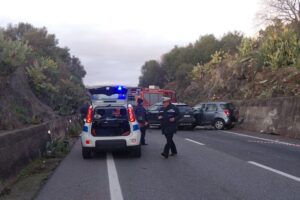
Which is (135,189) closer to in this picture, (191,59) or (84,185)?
(84,185)

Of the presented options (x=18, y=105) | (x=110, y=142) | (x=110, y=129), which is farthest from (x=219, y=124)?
(x=110, y=142)

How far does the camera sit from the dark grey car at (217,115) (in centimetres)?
2841

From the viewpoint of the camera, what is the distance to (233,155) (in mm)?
14883

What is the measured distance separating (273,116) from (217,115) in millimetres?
4113

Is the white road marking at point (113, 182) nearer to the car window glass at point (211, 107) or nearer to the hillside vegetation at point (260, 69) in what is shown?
the car window glass at point (211, 107)

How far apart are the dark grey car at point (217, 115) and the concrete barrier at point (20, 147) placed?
1308 centimetres

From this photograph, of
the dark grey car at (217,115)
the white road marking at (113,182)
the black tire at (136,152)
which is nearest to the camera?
the white road marking at (113,182)

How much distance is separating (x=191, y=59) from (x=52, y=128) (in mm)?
54774

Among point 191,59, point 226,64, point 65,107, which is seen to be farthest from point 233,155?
point 191,59

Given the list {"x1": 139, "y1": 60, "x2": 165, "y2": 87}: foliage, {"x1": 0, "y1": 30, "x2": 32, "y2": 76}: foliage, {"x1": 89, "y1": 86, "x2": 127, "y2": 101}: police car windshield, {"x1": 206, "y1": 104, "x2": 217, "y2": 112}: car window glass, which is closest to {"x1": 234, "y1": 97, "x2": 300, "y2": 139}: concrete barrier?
{"x1": 206, "y1": 104, "x2": 217, "y2": 112}: car window glass

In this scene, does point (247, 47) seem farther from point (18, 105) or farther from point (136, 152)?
point (136, 152)

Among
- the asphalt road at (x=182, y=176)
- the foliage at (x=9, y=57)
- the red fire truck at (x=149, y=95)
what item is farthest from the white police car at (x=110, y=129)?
the red fire truck at (x=149, y=95)

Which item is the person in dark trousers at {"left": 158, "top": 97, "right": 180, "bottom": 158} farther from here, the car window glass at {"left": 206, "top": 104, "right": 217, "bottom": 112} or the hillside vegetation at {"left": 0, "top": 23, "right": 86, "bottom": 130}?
the car window glass at {"left": 206, "top": 104, "right": 217, "bottom": 112}

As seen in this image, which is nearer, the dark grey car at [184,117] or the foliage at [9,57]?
the foliage at [9,57]
